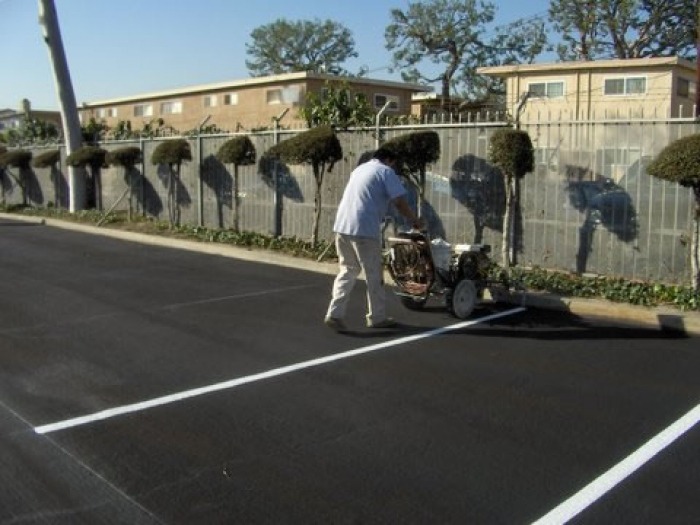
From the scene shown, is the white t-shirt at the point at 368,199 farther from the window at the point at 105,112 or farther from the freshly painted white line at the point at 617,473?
the window at the point at 105,112

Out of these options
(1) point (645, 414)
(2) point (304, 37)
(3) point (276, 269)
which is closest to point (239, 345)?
(1) point (645, 414)

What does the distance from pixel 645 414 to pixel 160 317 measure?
5.26 meters

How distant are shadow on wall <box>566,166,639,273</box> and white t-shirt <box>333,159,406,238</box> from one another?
3.85 metres

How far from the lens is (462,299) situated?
27.9ft

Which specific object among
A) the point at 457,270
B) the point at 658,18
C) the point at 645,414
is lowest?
the point at 645,414

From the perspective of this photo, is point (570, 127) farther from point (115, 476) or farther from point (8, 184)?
point (8, 184)

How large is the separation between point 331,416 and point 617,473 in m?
1.88

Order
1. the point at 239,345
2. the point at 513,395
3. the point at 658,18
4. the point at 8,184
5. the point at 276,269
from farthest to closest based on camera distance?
the point at 658,18 → the point at 8,184 → the point at 276,269 → the point at 239,345 → the point at 513,395

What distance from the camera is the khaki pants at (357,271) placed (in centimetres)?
782

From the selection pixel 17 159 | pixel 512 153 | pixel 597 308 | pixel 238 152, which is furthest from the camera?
pixel 17 159

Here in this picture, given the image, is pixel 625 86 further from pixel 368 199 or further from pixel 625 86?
pixel 368 199

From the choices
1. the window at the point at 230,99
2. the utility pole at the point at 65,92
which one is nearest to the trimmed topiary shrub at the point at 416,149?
the utility pole at the point at 65,92

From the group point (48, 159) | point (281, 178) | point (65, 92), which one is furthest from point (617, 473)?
point (48, 159)

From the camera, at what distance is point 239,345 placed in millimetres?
7309
